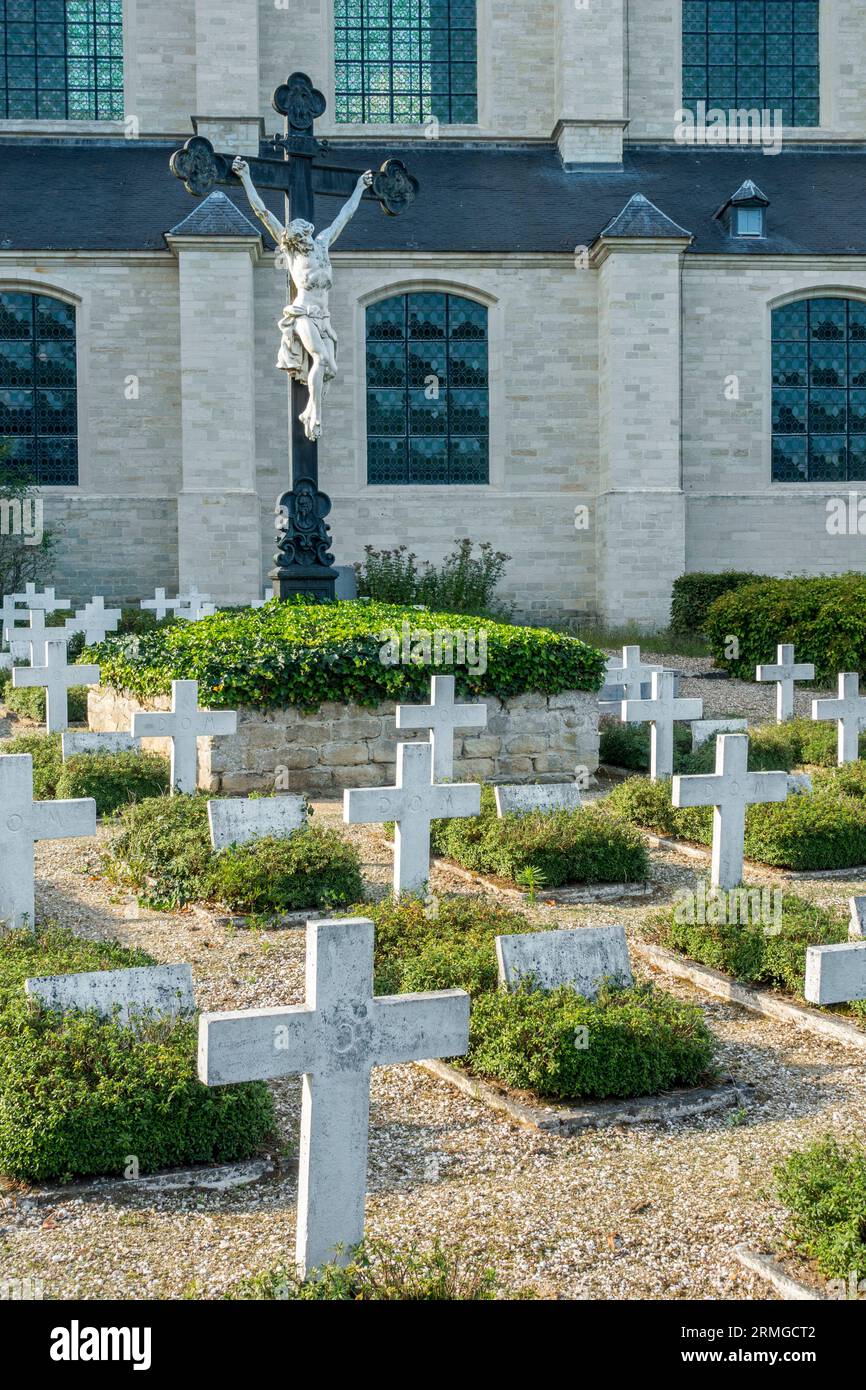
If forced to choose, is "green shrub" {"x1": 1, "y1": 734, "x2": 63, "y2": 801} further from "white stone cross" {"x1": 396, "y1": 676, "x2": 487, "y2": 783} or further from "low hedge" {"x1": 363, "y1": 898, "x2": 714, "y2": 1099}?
"low hedge" {"x1": 363, "y1": 898, "x2": 714, "y2": 1099}

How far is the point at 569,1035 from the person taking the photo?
4.56 metres

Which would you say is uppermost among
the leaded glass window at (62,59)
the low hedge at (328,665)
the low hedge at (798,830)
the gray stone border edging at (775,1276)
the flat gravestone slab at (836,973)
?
the leaded glass window at (62,59)

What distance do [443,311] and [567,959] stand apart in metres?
19.2

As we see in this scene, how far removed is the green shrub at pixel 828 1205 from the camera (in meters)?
3.33

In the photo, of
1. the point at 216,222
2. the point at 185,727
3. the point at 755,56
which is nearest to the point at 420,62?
the point at 755,56

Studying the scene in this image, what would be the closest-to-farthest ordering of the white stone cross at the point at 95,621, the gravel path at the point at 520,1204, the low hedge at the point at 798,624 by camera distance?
the gravel path at the point at 520,1204
the low hedge at the point at 798,624
the white stone cross at the point at 95,621

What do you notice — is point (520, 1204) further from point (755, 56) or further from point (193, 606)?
point (755, 56)

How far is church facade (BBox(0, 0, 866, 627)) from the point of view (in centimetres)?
2167

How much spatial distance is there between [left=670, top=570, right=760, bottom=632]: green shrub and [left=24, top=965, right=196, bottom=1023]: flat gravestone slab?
52.4 ft

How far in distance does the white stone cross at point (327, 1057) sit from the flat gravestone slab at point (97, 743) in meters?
6.26

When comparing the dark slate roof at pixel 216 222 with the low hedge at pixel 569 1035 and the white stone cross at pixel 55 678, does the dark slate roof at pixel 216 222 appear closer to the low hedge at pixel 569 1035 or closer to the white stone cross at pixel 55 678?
the white stone cross at pixel 55 678

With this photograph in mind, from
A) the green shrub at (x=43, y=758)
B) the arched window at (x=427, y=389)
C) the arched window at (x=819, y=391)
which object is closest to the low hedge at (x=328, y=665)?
the green shrub at (x=43, y=758)

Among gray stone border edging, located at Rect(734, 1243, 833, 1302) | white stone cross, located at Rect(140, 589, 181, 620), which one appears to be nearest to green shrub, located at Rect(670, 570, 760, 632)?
white stone cross, located at Rect(140, 589, 181, 620)

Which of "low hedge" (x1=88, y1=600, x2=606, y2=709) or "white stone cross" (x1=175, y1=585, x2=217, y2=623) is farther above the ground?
"white stone cross" (x1=175, y1=585, x2=217, y2=623)
